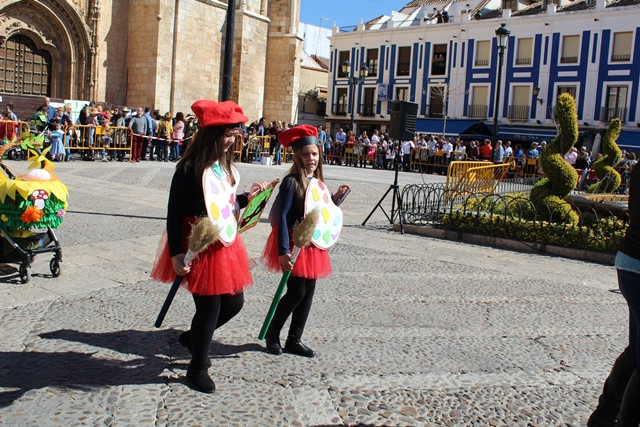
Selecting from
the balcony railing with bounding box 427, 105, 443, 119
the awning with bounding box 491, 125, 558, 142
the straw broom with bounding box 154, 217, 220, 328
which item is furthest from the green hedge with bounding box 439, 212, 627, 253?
the balcony railing with bounding box 427, 105, 443, 119

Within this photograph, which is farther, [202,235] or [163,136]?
[163,136]

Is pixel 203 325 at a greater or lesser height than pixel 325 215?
lesser

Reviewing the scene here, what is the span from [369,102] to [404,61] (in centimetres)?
368

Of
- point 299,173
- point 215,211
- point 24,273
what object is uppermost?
point 299,173

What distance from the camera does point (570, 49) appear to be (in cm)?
3600

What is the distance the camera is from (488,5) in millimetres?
40969

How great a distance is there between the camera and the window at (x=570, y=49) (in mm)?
35750

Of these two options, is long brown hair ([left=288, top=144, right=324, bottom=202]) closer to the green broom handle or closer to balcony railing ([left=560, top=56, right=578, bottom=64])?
the green broom handle

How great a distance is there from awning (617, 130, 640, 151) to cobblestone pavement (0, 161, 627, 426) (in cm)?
2911

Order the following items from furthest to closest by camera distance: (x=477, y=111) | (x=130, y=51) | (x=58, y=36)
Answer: (x=477, y=111), (x=130, y=51), (x=58, y=36)

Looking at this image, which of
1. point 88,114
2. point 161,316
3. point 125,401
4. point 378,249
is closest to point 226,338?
point 161,316

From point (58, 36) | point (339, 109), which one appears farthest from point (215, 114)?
point (339, 109)


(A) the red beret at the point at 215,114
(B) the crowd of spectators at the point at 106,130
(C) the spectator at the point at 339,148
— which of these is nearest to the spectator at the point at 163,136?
(B) the crowd of spectators at the point at 106,130

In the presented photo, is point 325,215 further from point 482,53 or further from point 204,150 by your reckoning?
point 482,53
